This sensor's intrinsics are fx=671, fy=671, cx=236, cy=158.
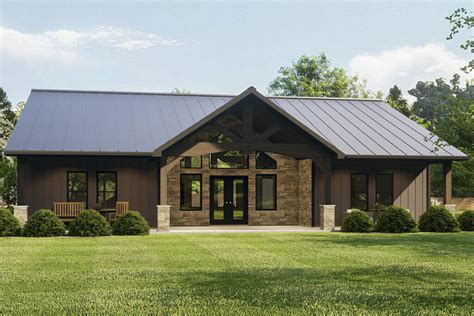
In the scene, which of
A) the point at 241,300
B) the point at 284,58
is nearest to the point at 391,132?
the point at 241,300

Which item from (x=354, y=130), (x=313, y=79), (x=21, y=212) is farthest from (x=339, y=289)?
(x=313, y=79)

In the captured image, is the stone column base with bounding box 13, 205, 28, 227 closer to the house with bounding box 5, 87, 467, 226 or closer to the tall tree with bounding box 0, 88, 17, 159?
the house with bounding box 5, 87, 467, 226

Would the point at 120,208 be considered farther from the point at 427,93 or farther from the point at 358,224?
the point at 427,93

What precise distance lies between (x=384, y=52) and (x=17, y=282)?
A: 238 ft

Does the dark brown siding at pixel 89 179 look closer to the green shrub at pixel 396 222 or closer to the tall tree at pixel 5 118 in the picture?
the green shrub at pixel 396 222

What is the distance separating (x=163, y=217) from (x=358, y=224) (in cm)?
688

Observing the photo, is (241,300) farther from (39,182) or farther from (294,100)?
(294,100)

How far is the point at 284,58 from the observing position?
54.9 meters

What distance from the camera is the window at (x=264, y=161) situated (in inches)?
1123

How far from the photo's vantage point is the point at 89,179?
25531 millimetres

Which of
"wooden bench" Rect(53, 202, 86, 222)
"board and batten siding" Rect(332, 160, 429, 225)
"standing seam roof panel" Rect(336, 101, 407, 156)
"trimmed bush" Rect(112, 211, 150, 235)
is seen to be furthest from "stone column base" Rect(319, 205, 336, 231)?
"wooden bench" Rect(53, 202, 86, 222)

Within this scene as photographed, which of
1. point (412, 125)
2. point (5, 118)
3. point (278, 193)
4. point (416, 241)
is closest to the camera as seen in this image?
point (416, 241)

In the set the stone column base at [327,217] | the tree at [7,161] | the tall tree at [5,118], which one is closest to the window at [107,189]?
the stone column base at [327,217]

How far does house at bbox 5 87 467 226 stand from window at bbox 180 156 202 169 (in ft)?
0.14
